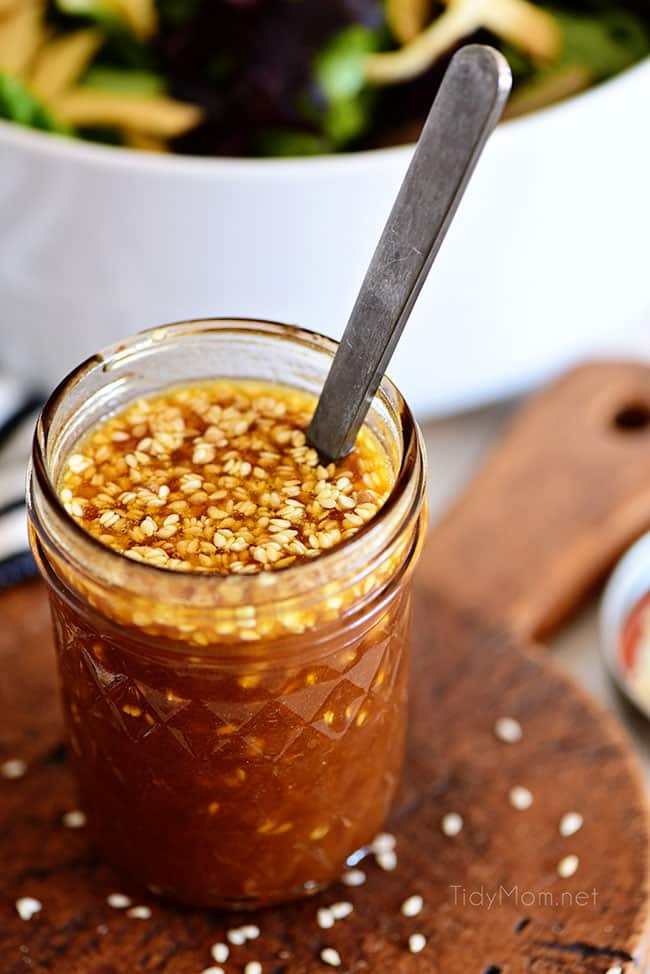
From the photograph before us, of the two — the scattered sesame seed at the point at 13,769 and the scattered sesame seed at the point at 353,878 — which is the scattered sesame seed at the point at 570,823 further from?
the scattered sesame seed at the point at 13,769

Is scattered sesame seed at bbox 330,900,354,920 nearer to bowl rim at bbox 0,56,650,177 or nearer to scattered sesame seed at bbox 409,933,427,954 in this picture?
scattered sesame seed at bbox 409,933,427,954

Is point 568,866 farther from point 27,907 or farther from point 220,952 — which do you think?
point 27,907

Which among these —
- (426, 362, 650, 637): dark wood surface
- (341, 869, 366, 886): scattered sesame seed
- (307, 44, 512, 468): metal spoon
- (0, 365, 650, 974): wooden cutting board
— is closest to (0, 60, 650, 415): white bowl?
(426, 362, 650, 637): dark wood surface

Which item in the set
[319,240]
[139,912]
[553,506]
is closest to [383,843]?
[139,912]

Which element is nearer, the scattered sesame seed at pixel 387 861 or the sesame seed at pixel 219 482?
the sesame seed at pixel 219 482

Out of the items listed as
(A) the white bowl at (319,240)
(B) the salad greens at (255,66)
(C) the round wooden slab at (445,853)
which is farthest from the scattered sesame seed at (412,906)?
(B) the salad greens at (255,66)

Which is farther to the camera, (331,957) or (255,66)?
(255,66)

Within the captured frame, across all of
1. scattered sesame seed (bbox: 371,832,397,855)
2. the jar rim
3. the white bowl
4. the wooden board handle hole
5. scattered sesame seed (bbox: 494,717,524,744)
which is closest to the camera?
the jar rim
